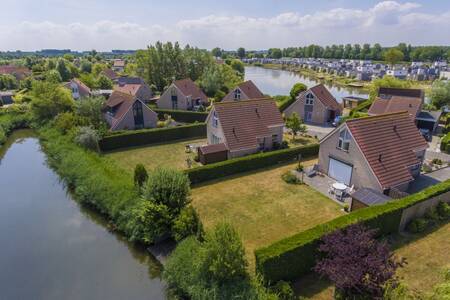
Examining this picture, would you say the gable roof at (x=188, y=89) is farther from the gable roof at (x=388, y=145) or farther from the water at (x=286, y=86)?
the gable roof at (x=388, y=145)

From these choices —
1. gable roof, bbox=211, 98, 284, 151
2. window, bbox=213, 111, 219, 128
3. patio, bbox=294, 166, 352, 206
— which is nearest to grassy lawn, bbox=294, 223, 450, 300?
patio, bbox=294, 166, 352, 206

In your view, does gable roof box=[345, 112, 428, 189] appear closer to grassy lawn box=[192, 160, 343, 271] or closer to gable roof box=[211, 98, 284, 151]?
grassy lawn box=[192, 160, 343, 271]

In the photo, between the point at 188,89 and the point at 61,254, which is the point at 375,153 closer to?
the point at 61,254

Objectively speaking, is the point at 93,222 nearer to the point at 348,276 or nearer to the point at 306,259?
the point at 306,259

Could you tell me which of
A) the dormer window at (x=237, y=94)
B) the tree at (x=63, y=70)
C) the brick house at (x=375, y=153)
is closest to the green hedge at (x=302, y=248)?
the brick house at (x=375, y=153)

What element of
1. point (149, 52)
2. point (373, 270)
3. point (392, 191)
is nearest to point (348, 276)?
point (373, 270)

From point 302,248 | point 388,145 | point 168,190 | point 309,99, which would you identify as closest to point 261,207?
point 302,248
